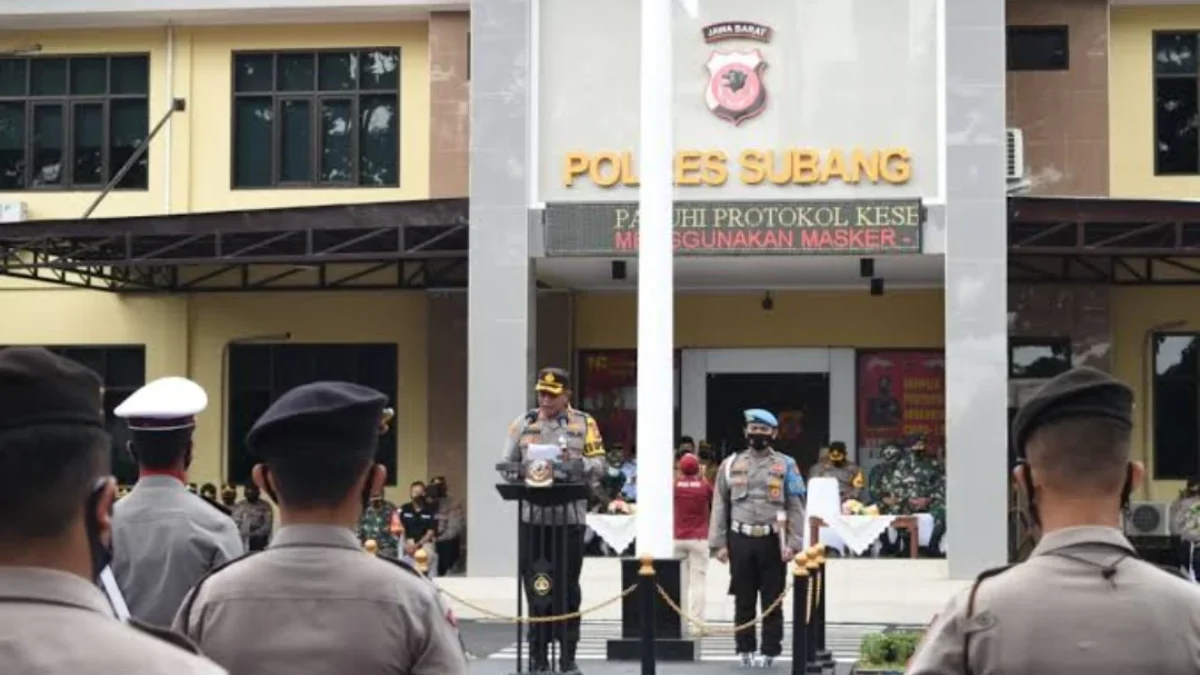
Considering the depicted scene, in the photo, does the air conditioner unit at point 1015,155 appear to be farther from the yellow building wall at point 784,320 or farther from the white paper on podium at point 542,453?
the white paper on podium at point 542,453

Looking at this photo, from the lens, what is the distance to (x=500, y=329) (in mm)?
22781

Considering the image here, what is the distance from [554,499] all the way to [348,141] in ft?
50.9

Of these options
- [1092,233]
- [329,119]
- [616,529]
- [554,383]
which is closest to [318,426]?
[554,383]

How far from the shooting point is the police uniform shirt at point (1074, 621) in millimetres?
3895

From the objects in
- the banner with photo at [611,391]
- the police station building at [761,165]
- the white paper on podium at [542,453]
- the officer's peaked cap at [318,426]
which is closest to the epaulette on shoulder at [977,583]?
the officer's peaked cap at [318,426]

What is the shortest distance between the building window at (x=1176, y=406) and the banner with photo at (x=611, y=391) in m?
7.65

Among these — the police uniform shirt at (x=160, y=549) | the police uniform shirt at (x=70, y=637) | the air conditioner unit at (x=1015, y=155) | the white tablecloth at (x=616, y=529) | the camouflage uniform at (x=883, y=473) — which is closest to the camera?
the police uniform shirt at (x=70, y=637)

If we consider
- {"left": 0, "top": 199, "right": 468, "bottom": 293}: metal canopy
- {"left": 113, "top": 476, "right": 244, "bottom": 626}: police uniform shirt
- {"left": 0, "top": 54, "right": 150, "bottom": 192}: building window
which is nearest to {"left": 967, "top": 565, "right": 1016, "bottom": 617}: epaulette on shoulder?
{"left": 113, "top": 476, "right": 244, "bottom": 626}: police uniform shirt

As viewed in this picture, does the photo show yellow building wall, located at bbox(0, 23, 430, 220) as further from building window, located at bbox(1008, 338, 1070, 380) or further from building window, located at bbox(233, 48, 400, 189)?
building window, located at bbox(1008, 338, 1070, 380)

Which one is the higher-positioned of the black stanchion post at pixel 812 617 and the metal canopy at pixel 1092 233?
the metal canopy at pixel 1092 233

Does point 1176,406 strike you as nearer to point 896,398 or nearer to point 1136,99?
point 896,398

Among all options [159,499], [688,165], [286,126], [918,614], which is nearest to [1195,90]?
[688,165]

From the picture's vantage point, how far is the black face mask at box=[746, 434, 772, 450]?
15008 millimetres

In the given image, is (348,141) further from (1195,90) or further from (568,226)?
(1195,90)
